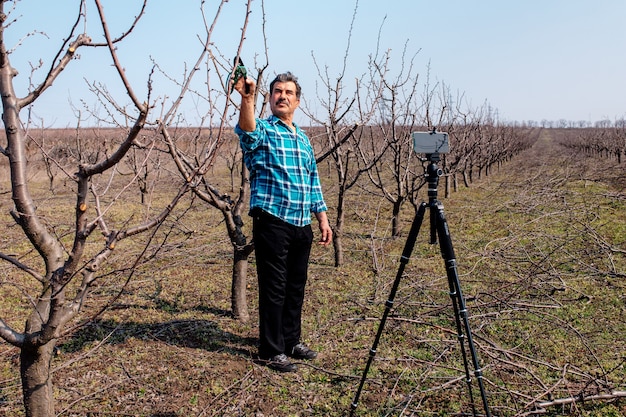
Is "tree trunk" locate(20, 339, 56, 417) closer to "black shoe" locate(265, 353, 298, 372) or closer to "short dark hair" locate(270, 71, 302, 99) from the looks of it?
"black shoe" locate(265, 353, 298, 372)

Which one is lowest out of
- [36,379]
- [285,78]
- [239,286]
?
[239,286]

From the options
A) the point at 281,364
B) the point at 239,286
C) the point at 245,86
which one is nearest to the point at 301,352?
the point at 281,364

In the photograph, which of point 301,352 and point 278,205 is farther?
point 301,352

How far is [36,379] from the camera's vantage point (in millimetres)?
1943

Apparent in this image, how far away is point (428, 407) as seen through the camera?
2709 mm

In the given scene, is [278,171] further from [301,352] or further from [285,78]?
[301,352]

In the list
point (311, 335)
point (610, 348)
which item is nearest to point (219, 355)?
point (311, 335)

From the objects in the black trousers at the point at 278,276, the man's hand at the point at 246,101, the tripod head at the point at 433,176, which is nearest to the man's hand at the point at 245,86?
the man's hand at the point at 246,101

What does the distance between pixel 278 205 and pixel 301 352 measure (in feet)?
3.74

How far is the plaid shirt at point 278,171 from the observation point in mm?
2834

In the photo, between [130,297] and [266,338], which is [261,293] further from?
[130,297]

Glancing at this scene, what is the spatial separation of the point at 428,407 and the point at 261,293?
1238 millimetres

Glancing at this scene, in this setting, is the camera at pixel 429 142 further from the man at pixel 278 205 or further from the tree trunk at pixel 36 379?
the tree trunk at pixel 36 379

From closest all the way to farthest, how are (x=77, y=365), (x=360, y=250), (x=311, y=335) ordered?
(x=77, y=365) → (x=311, y=335) → (x=360, y=250)
